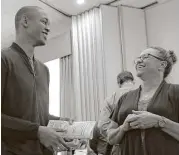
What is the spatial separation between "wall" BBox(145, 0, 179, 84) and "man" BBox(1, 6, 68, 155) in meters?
2.70

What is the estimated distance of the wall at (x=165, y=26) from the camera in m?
3.92

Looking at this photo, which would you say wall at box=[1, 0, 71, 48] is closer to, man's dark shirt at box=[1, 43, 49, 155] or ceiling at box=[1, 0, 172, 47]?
ceiling at box=[1, 0, 172, 47]

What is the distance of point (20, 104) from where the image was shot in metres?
1.22

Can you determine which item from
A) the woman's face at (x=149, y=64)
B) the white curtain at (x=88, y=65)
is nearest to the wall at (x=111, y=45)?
the white curtain at (x=88, y=65)

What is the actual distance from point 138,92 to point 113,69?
247cm

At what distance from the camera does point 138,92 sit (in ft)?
5.56

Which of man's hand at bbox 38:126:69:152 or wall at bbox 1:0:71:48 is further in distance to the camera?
wall at bbox 1:0:71:48

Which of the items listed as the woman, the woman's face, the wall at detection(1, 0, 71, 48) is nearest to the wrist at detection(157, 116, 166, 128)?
the woman

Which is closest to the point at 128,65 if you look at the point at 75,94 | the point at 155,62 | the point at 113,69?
the point at 113,69

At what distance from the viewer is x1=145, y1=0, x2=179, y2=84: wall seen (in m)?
3.92

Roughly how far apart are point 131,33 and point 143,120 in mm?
2950

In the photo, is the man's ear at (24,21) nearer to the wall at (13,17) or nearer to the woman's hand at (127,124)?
the woman's hand at (127,124)

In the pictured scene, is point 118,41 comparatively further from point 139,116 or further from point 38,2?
point 139,116

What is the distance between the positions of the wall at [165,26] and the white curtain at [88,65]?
27.5 inches
